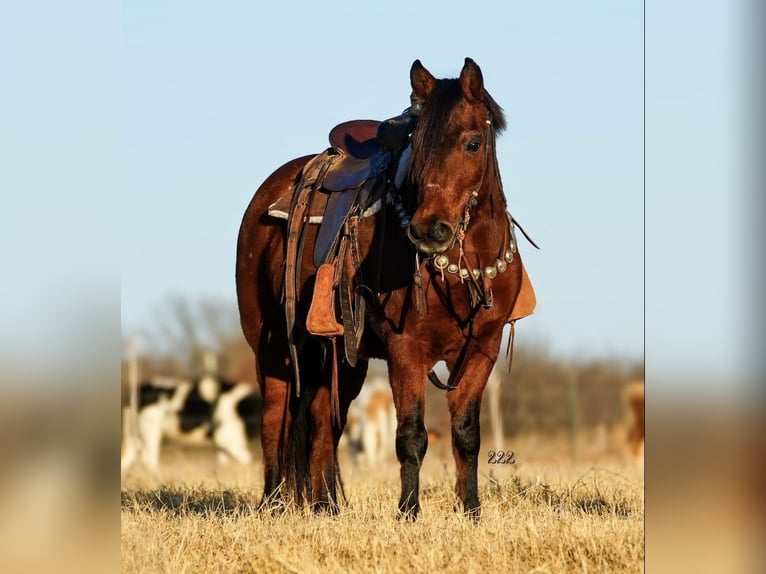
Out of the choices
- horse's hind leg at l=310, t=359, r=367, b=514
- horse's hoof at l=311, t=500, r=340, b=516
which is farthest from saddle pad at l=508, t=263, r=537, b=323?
horse's hoof at l=311, t=500, r=340, b=516

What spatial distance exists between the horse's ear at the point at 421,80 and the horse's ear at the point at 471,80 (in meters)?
0.23

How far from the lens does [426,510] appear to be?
6770 millimetres

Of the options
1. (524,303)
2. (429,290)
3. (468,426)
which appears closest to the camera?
(429,290)

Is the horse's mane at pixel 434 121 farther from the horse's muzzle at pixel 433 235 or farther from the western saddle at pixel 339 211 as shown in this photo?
the western saddle at pixel 339 211

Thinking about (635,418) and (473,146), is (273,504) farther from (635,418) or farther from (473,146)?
(635,418)

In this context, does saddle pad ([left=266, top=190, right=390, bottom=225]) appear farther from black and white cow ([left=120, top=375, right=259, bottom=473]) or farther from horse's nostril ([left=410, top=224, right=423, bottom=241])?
black and white cow ([left=120, top=375, right=259, bottom=473])

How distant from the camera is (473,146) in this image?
580cm

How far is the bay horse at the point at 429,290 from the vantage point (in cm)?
575

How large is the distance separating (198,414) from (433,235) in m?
23.8

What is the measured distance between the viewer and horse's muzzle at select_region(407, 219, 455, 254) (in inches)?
217

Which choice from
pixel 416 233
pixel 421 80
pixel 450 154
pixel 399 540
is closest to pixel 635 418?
pixel 421 80
